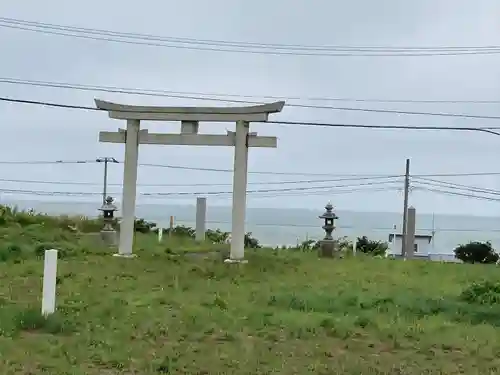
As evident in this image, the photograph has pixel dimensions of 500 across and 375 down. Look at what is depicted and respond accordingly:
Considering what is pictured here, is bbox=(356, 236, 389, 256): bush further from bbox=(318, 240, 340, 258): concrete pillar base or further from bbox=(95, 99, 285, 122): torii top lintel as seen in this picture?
bbox=(95, 99, 285, 122): torii top lintel

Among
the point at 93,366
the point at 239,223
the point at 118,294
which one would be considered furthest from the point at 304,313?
the point at 239,223

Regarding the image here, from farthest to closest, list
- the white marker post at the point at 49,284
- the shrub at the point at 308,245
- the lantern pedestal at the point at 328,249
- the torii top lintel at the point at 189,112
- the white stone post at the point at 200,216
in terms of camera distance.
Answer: the shrub at the point at 308,245 < the white stone post at the point at 200,216 < the lantern pedestal at the point at 328,249 < the torii top lintel at the point at 189,112 < the white marker post at the point at 49,284

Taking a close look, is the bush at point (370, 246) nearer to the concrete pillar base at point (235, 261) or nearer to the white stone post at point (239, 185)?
the concrete pillar base at point (235, 261)

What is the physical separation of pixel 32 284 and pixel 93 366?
4.77 metres

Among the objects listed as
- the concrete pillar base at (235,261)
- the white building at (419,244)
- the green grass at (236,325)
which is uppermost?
the concrete pillar base at (235,261)

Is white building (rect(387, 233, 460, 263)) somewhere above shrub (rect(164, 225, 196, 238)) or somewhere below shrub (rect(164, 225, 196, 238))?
below

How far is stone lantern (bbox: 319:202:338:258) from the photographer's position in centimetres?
1747

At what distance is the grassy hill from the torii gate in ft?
3.01

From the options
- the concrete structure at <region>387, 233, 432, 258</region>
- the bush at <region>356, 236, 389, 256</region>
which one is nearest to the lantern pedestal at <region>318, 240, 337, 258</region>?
the bush at <region>356, 236, 389, 256</region>

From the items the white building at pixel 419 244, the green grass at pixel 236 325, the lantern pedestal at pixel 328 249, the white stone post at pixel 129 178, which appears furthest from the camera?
the white building at pixel 419 244

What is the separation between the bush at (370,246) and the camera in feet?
77.5

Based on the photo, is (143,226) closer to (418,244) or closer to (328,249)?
(328,249)

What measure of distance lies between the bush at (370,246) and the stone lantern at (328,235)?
229 inches

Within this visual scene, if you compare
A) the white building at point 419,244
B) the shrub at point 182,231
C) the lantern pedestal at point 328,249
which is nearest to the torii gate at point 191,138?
the lantern pedestal at point 328,249
